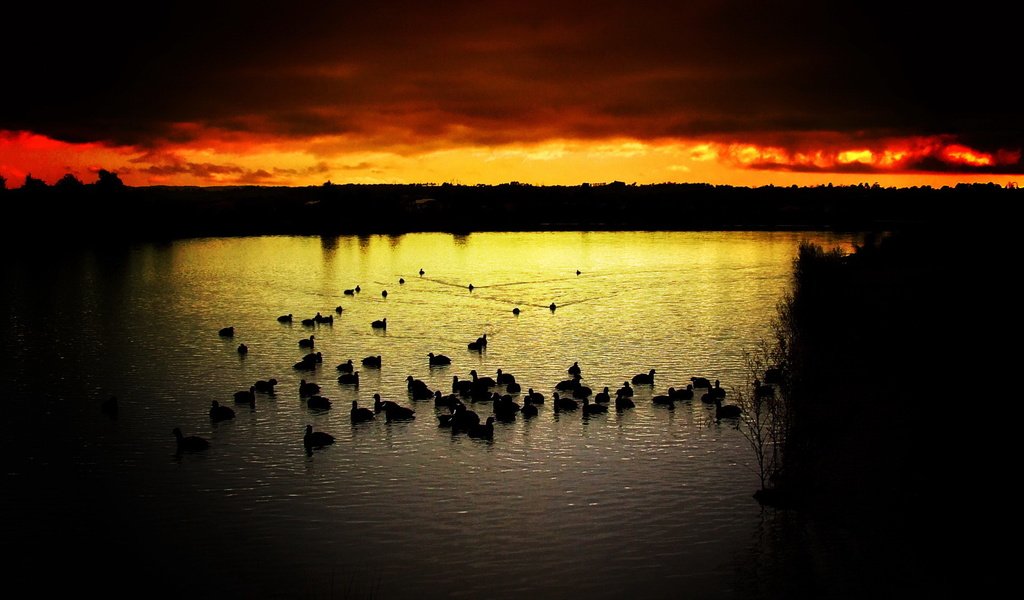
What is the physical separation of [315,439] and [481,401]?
688 cm

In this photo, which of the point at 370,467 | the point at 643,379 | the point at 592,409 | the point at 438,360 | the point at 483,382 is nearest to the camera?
the point at 370,467

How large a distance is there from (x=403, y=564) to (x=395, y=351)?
22.7 m

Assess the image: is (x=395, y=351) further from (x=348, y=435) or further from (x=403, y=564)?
(x=403, y=564)

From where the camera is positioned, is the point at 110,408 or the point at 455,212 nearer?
the point at 110,408

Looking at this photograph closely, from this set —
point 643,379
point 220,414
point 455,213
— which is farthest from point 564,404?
point 455,213

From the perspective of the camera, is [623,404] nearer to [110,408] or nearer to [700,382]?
[700,382]

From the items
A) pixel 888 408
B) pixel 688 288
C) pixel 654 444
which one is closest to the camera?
pixel 654 444

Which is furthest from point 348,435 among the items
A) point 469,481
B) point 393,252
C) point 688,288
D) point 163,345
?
point 393,252

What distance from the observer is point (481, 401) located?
31562 millimetres

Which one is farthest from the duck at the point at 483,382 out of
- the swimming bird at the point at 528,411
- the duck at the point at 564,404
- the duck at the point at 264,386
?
the duck at the point at 264,386

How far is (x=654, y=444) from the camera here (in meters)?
26.6

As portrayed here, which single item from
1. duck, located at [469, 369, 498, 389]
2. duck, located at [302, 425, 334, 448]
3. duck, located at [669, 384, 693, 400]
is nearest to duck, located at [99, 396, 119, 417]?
duck, located at [302, 425, 334, 448]

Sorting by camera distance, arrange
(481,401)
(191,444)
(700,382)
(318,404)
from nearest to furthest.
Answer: (191,444)
(318,404)
(481,401)
(700,382)

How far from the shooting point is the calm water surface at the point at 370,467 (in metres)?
18.9
